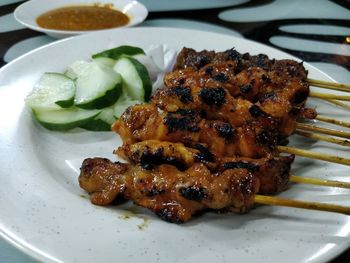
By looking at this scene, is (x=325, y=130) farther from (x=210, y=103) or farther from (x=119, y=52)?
(x=119, y=52)

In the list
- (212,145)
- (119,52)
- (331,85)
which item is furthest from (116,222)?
(119,52)

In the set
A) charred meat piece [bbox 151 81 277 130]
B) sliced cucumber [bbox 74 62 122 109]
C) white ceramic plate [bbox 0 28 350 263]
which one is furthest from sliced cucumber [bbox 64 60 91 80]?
charred meat piece [bbox 151 81 277 130]

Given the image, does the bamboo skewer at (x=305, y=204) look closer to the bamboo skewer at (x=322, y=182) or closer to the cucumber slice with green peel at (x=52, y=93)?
the bamboo skewer at (x=322, y=182)

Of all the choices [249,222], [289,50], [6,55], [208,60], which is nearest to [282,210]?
[249,222]

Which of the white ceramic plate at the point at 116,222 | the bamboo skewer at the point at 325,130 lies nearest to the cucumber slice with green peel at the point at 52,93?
the white ceramic plate at the point at 116,222

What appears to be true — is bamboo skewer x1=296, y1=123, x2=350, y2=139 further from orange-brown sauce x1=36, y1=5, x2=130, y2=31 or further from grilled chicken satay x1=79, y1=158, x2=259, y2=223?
orange-brown sauce x1=36, y1=5, x2=130, y2=31

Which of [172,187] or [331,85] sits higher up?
[331,85]

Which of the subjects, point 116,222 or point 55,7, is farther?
point 55,7
